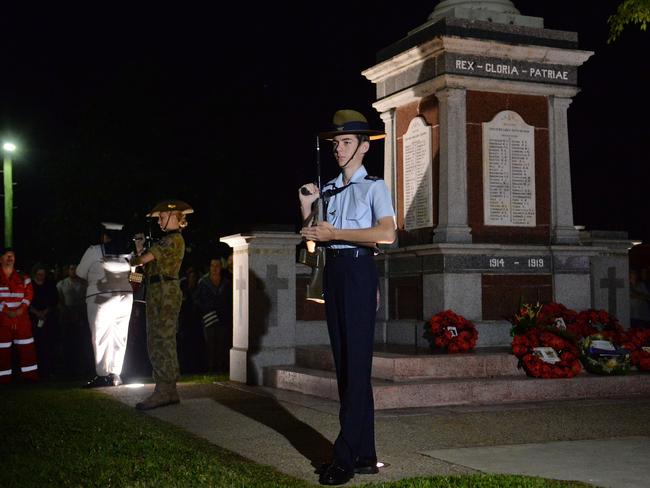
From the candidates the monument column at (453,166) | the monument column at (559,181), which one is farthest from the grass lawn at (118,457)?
the monument column at (559,181)

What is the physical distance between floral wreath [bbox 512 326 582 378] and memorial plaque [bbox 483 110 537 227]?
7.52 ft

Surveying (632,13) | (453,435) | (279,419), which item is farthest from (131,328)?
(632,13)

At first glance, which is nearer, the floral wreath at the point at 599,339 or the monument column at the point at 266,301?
the floral wreath at the point at 599,339

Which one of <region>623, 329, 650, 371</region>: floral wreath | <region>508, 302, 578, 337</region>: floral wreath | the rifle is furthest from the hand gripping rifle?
<region>623, 329, 650, 371</region>: floral wreath

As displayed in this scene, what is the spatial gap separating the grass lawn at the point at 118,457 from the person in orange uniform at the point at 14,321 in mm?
3882

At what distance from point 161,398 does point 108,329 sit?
3038 mm

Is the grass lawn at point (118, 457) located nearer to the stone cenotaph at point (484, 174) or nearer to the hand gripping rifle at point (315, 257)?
the hand gripping rifle at point (315, 257)

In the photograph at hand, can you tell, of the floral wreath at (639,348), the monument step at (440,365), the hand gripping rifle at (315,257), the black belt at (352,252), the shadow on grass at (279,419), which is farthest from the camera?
the floral wreath at (639,348)

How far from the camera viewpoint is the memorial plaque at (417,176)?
13.1m

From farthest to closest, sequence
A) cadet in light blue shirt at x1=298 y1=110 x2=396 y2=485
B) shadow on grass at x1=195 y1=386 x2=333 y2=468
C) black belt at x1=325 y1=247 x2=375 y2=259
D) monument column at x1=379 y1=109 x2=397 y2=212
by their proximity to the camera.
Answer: monument column at x1=379 y1=109 x2=397 y2=212 < shadow on grass at x1=195 y1=386 x2=333 y2=468 < black belt at x1=325 y1=247 x2=375 y2=259 < cadet in light blue shirt at x1=298 y1=110 x2=396 y2=485

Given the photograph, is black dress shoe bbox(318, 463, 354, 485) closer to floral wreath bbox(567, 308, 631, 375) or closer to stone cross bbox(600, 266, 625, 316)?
floral wreath bbox(567, 308, 631, 375)

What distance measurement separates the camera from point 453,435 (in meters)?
8.03

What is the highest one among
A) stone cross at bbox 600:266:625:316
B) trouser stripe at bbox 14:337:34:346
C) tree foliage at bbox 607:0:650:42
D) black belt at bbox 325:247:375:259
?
tree foliage at bbox 607:0:650:42

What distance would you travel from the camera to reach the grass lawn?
6004mm
